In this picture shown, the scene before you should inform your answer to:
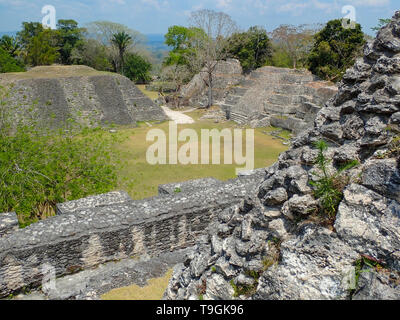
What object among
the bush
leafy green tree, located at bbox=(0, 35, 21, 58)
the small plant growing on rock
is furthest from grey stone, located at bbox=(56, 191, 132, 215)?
leafy green tree, located at bbox=(0, 35, 21, 58)

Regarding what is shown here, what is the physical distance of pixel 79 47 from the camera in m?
45.8

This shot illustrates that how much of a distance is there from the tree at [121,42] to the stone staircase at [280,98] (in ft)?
69.0

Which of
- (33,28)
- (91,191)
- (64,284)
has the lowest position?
(64,284)

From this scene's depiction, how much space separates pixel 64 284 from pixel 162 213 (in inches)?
95.3

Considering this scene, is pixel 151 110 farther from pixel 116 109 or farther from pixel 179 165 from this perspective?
pixel 179 165

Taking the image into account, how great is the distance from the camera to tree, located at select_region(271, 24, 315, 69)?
→ 38.0 meters

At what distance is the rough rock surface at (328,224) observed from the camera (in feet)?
9.86

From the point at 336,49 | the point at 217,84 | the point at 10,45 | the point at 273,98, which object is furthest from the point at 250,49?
the point at 10,45

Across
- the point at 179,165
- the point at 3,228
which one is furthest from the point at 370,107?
the point at 179,165

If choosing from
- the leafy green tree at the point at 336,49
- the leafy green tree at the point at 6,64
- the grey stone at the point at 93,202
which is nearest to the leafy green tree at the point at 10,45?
the leafy green tree at the point at 6,64

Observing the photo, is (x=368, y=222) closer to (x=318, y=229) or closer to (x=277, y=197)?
(x=318, y=229)

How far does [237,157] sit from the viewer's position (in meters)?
18.0

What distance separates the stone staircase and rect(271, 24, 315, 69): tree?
380 inches

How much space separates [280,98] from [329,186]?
23.0 metres
